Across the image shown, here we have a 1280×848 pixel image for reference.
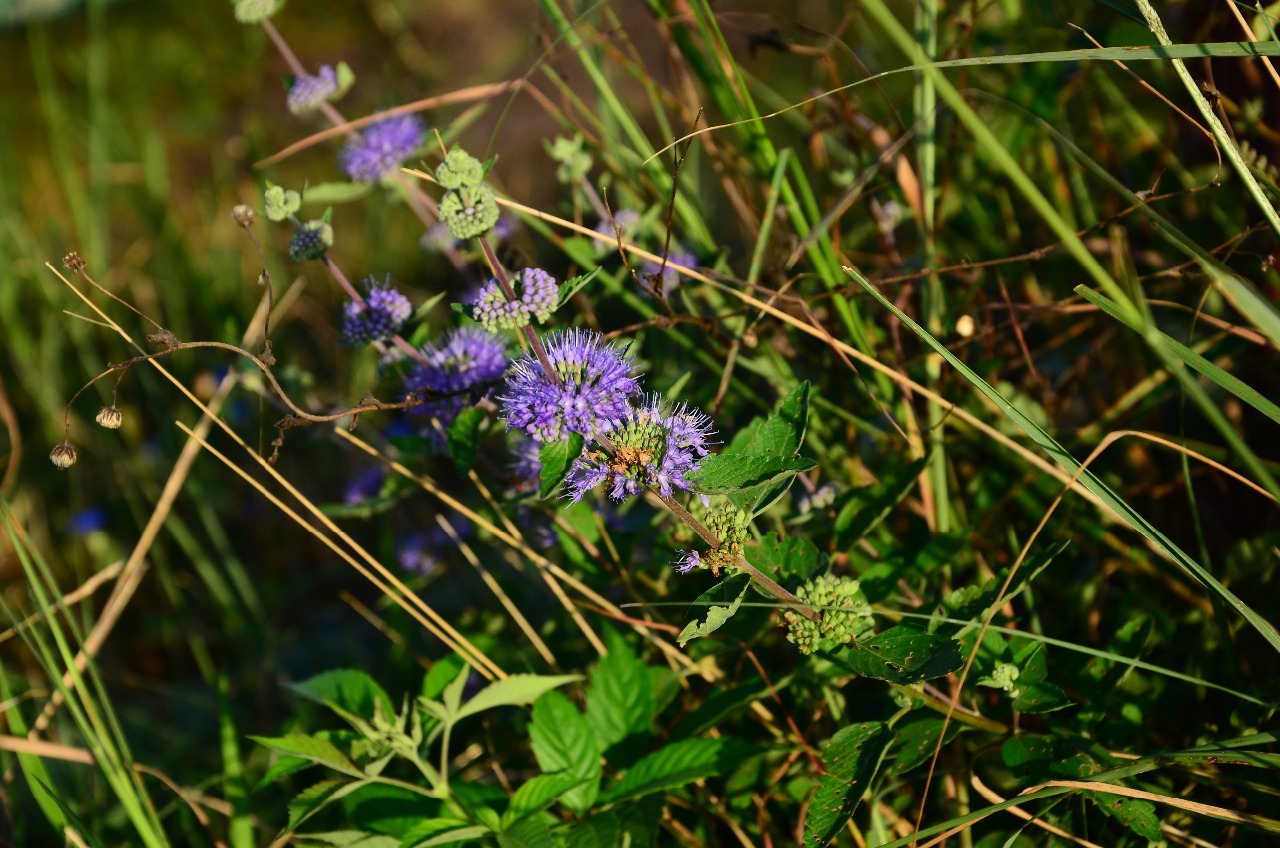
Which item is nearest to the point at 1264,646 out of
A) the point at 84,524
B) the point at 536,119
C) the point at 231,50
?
the point at 84,524

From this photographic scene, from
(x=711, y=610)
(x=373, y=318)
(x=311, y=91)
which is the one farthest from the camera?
(x=311, y=91)

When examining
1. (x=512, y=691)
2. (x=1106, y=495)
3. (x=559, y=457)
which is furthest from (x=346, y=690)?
(x=1106, y=495)

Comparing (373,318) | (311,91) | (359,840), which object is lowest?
(359,840)

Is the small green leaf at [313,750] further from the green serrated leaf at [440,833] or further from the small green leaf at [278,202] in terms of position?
the small green leaf at [278,202]

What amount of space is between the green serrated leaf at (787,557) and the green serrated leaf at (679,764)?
22cm

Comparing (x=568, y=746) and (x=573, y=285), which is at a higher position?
(x=573, y=285)

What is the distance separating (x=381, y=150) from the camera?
142 cm

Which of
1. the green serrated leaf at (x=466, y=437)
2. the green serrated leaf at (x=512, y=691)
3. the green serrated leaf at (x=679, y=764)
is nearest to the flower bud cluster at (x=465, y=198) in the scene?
the green serrated leaf at (x=466, y=437)

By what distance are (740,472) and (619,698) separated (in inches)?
18.9

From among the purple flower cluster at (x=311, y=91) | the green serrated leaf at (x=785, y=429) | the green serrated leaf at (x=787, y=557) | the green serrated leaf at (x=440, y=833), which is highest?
the purple flower cluster at (x=311, y=91)

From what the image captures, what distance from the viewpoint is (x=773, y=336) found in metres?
1.44

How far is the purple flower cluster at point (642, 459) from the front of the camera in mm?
890

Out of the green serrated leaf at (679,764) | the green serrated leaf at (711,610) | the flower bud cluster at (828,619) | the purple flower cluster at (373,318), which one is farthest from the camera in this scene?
the purple flower cluster at (373,318)

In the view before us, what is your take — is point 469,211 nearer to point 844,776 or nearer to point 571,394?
point 571,394
